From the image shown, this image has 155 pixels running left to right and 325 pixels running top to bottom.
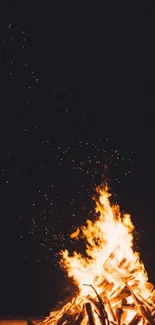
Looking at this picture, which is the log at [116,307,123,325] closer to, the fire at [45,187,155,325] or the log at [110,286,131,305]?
the fire at [45,187,155,325]

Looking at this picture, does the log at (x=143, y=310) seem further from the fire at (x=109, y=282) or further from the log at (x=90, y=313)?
the log at (x=90, y=313)

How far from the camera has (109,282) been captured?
569cm

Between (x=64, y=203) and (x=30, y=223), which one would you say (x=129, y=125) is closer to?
(x=64, y=203)

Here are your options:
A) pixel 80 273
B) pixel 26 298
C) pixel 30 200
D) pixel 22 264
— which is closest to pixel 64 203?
pixel 30 200

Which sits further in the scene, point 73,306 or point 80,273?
point 80,273

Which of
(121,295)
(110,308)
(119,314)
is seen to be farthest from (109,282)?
(119,314)

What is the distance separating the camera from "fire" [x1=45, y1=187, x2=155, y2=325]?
17.1 ft

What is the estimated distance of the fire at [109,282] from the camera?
5203 mm

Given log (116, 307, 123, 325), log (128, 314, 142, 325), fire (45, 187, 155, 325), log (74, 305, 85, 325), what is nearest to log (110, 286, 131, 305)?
fire (45, 187, 155, 325)

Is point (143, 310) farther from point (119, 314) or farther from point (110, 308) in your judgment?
point (110, 308)

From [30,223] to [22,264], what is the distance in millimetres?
1020

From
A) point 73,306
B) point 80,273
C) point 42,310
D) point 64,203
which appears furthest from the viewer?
point 64,203

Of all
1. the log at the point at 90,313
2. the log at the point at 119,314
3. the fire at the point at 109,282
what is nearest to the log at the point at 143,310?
the fire at the point at 109,282

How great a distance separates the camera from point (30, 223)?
33.1 ft
